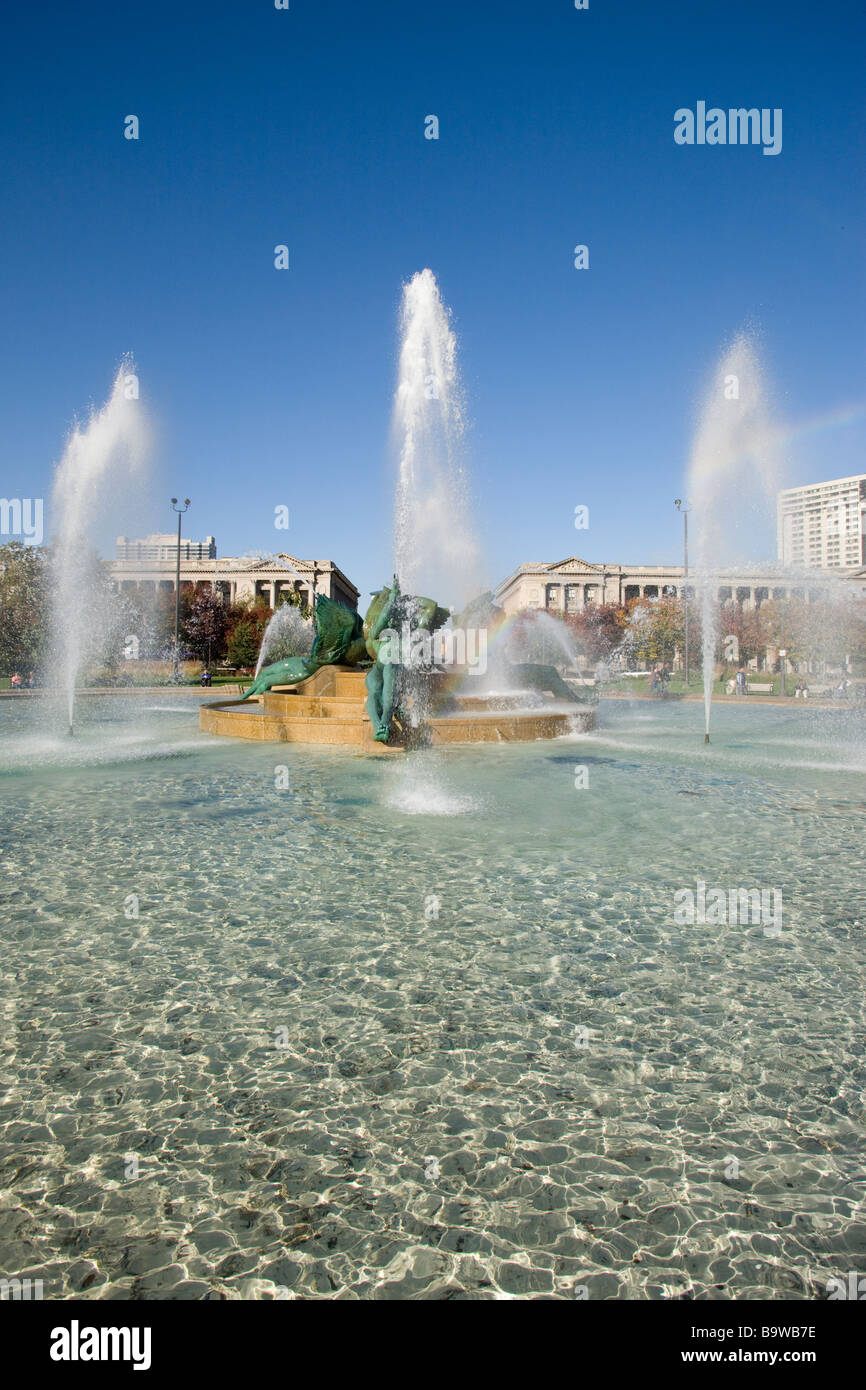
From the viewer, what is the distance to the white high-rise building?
4825 cm

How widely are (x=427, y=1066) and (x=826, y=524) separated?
87023 millimetres

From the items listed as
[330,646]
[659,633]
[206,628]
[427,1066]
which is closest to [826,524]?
[659,633]

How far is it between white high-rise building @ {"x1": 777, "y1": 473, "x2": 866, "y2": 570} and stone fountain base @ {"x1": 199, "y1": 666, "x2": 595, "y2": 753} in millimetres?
23808

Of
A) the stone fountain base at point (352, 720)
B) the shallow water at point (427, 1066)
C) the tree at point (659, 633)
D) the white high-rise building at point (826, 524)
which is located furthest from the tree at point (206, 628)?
the shallow water at point (427, 1066)

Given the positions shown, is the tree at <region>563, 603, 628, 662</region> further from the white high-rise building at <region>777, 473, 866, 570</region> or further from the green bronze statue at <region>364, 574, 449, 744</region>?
the green bronze statue at <region>364, 574, 449, 744</region>

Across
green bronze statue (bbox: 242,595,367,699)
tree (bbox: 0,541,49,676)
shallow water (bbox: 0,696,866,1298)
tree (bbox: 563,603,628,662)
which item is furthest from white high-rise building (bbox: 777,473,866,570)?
tree (bbox: 0,541,49,676)

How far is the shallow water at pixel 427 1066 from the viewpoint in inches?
95.2

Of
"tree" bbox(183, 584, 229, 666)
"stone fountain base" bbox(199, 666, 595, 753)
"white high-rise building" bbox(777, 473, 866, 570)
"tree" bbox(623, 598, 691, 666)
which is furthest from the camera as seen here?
"tree" bbox(183, 584, 229, 666)

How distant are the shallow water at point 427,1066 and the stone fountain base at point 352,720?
7.35m

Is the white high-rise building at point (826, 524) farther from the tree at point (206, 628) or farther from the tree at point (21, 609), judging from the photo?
the tree at point (206, 628)

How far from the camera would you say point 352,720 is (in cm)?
1511
